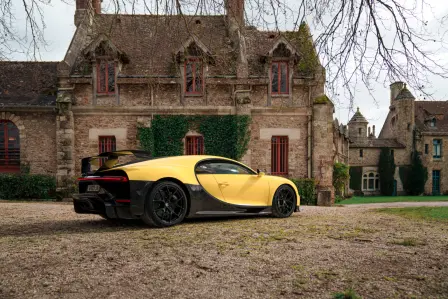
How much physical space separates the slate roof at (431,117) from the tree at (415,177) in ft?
10.7

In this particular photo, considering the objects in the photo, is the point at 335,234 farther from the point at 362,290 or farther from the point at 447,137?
the point at 447,137

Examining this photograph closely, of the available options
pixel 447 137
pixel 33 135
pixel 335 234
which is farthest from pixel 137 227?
pixel 447 137

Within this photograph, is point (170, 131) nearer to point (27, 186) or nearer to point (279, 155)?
point (279, 155)

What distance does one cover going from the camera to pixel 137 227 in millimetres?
6398

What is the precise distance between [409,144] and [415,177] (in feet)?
12.3

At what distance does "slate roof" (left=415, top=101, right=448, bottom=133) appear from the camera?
133ft

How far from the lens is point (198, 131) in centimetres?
1811

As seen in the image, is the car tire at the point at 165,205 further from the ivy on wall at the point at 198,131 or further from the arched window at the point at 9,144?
the arched window at the point at 9,144

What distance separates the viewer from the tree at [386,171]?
133 ft

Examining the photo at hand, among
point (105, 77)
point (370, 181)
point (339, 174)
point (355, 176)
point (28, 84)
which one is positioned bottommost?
point (370, 181)

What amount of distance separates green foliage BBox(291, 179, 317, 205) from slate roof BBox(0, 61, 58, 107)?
12660mm

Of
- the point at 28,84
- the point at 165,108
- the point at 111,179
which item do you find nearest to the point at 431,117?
the point at 165,108

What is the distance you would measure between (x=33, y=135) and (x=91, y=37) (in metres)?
6.01

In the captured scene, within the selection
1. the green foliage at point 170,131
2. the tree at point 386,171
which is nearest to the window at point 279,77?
the green foliage at point 170,131
